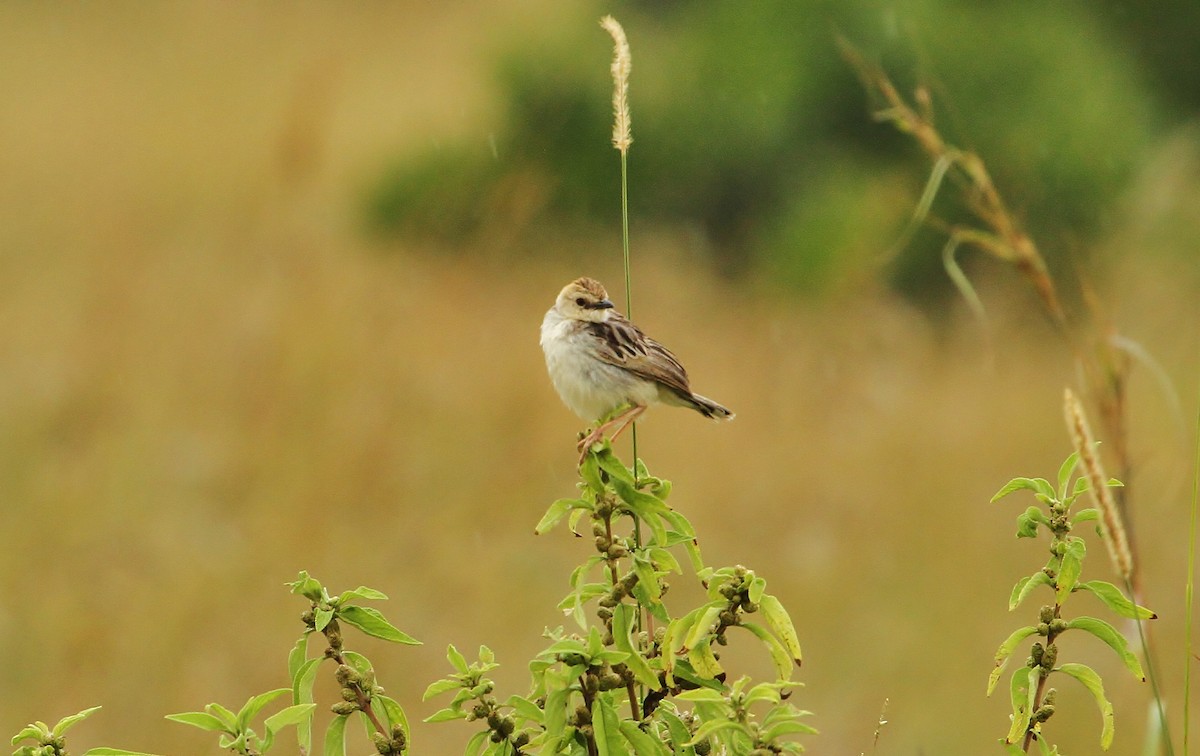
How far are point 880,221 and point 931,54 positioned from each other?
62.5 inches

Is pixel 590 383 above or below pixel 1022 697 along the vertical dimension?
above

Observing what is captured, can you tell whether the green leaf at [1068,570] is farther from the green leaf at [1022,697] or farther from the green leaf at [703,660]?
the green leaf at [703,660]

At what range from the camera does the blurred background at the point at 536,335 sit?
742 centimetres

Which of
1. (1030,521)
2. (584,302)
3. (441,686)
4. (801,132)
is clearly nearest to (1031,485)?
(1030,521)

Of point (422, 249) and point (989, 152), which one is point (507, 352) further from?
point (989, 152)

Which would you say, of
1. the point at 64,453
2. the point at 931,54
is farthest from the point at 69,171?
the point at 931,54

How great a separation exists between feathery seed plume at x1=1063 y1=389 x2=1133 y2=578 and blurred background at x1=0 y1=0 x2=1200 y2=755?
110 inches

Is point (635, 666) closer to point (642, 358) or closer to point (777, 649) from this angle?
point (777, 649)

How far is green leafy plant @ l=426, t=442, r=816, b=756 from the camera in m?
1.85

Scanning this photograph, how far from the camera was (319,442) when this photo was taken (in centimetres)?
840

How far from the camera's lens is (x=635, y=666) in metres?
1.91

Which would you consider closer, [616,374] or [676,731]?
[676,731]

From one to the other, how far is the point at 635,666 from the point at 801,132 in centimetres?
1186

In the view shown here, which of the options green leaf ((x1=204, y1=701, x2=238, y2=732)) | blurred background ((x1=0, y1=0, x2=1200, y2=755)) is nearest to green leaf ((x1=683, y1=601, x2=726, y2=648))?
green leaf ((x1=204, y1=701, x2=238, y2=732))
